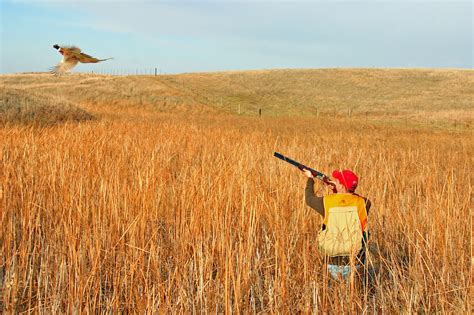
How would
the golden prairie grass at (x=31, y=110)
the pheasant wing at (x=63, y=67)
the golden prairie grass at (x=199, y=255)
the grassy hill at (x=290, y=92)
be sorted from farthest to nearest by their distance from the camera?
the grassy hill at (x=290, y=92) → the golden prairie grass at (x=31, y=110) → the pheasant wing at (x=63, y=67) → the golden prairie grass at (x=199, y=255)

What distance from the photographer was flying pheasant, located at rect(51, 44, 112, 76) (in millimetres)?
4312

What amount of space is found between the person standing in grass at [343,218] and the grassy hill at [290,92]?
1095 inches

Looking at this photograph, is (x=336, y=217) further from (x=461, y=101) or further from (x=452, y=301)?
(x=461, y=101)

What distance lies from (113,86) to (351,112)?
867 inches

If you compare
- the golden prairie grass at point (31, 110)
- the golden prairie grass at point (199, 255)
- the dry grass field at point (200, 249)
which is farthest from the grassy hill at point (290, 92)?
the golden prairie grass at point (199, 255)

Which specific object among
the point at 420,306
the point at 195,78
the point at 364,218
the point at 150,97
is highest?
the point at 195,78

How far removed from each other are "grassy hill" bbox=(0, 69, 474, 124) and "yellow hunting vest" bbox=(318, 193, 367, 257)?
27.8 metres

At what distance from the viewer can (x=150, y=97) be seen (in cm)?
3719

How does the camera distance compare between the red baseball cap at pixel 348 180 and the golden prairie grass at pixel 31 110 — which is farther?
the golden prairie grass at pixel 31 110

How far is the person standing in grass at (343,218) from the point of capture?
7.97 feet

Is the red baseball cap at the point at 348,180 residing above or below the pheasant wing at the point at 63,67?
below

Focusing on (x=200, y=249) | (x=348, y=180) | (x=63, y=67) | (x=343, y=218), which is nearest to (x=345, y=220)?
(x=343, y=218)

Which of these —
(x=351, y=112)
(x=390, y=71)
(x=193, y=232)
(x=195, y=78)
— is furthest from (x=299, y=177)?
(x=390, y=71)

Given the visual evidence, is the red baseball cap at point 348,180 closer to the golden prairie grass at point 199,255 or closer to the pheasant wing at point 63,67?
the golden prairie grass at point 199,255
